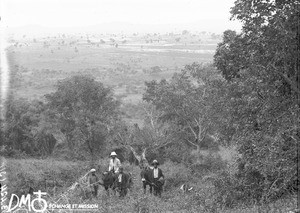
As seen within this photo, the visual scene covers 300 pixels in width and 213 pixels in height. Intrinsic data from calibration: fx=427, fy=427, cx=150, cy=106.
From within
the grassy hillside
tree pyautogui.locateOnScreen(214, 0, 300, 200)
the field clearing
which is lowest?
the field clearing

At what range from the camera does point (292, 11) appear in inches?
388

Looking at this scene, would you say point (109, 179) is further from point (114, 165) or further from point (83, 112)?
point (83, 112)

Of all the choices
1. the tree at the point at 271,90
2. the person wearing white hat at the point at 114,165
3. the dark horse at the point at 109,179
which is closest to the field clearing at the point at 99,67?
the person wearing white hat at the point at 114,165

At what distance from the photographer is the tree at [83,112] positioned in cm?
2541

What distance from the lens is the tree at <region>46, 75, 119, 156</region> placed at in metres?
25.4

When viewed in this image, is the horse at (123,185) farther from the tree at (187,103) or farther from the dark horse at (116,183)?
the tree at (187,103)

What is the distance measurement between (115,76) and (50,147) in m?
55.1

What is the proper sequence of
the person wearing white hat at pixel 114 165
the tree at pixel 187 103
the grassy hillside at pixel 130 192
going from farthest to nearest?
the tree at pixel 187 103 < the person wearing white hat at pixel 114 165 < the grassy hillside at pixel 130 192

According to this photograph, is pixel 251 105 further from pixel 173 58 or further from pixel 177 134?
pixel 173 58

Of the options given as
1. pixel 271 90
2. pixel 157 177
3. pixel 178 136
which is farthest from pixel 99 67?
pixel 271 90

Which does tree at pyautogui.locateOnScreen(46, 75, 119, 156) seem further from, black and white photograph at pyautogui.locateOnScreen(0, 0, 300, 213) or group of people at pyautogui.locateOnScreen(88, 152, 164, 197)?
group of people at pyautogui.locateOnScreen(88, 152, 164, 197)

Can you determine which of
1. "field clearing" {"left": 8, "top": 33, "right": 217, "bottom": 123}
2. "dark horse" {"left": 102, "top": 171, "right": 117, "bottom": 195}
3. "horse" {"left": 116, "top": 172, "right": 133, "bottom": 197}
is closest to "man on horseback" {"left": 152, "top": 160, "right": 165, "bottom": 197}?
"horse" {"left": 116, "top": 172, "right": 133, "bottom": 197}

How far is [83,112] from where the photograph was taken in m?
25.4

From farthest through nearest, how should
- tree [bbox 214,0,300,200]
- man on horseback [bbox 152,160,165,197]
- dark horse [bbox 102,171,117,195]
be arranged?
man on horseback [bbox 152,160,165,197] < dark horse [bbox 102,171,117,195] < tree [bbox 214,0,300,200]
